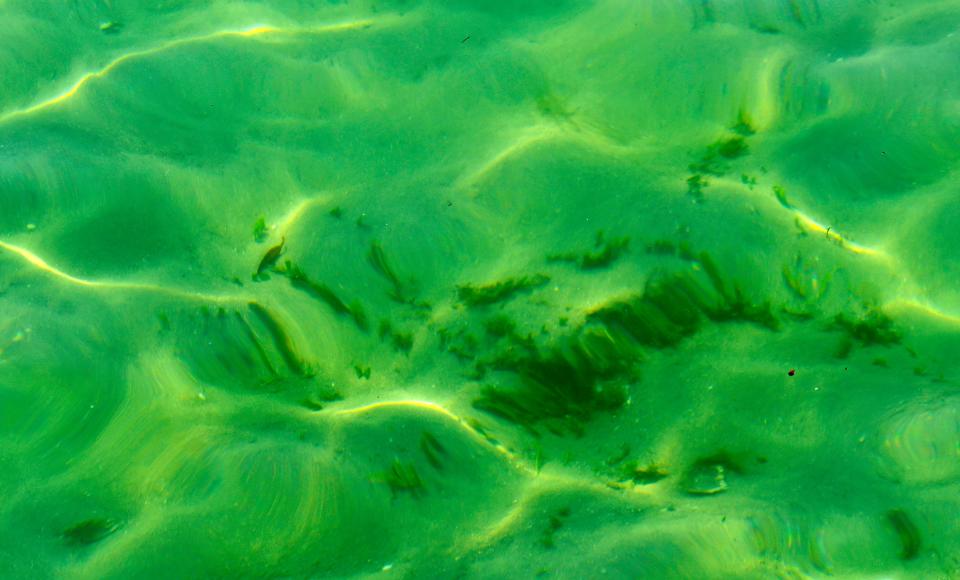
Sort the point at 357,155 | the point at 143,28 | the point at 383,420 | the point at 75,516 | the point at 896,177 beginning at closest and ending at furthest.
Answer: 1. the point at 75,516
2. the point at 383,420
3. the point at 896,177
4. the point at 357,155
5. the point at 143,28

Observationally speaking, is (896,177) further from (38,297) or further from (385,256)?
(38,297)

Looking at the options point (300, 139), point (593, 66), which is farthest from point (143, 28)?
point (593, 66)

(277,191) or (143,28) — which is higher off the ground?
(143,28)

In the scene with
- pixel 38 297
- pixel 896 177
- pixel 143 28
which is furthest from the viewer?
pixel 143 28

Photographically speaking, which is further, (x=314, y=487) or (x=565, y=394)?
(x=565, y=394)

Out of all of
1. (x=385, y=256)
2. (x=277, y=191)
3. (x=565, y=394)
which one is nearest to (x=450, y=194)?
(x=385, y=256)

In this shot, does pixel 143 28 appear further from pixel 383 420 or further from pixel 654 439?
pixel 654 439

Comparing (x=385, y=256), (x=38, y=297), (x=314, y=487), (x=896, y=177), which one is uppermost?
(x=38, y=297)
